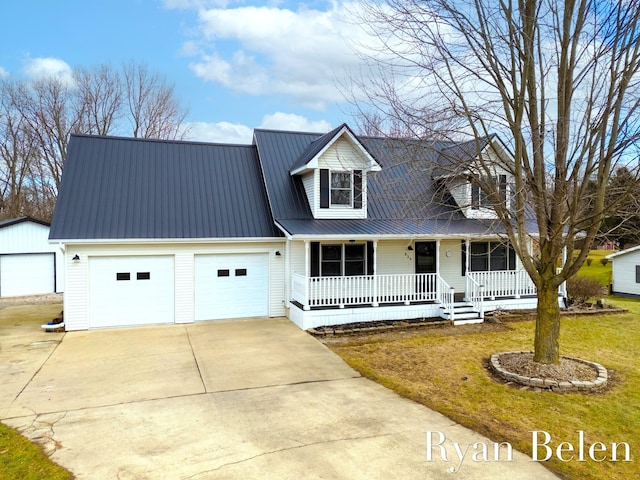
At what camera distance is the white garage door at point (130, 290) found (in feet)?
40.4

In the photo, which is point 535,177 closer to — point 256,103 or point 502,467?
point 502,467

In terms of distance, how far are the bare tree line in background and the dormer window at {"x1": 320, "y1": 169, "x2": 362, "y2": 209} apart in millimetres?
21141

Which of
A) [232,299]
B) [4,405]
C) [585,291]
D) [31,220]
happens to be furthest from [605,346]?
[31,220]

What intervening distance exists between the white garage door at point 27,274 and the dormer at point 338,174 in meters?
12.9

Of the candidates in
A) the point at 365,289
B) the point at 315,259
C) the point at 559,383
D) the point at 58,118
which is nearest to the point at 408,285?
the point at 365,289

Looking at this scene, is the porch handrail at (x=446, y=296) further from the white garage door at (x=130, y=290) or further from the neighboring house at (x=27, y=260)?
the neighboring house at (x=27, y=260)

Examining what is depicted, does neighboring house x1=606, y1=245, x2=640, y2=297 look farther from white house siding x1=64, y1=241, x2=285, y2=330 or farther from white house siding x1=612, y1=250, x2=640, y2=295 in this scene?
white house siding x1=64, y1=241, x2=285, y2=330

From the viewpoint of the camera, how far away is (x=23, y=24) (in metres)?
20.2

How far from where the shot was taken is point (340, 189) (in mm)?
14391

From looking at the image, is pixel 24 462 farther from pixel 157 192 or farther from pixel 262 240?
pixel 157 192

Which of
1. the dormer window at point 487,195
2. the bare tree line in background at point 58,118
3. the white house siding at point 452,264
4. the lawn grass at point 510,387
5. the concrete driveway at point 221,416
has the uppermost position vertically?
the bare tree line in background at point 58,118

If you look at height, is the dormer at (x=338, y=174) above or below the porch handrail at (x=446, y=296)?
above

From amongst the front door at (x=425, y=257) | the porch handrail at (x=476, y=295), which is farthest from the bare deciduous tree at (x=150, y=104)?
the porch handrail at (x=476, y=295)

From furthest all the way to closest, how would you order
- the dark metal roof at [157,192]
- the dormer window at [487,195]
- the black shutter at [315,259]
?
the black shutter at [315,259]
the dark metal roof at [157,192]
the dormer window at [487,195]
